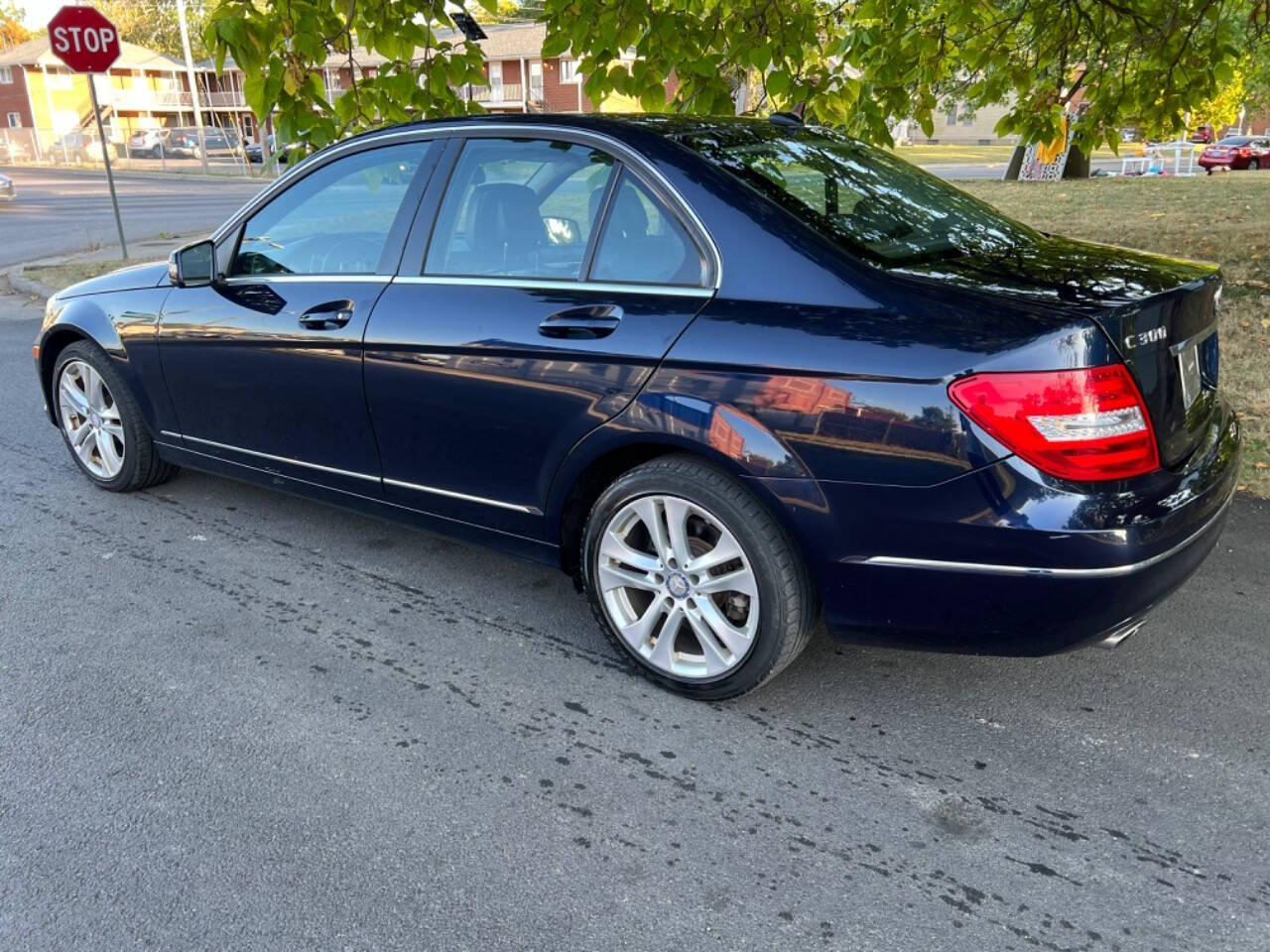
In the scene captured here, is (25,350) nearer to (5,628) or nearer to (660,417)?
(5,628)

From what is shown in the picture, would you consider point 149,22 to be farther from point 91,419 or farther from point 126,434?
point 126,434

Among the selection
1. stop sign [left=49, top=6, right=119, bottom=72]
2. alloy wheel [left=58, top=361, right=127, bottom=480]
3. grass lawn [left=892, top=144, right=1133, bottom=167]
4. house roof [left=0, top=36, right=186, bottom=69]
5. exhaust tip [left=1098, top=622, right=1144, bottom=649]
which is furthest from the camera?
house roof [left=0, top=36, right=186, bottom=69]

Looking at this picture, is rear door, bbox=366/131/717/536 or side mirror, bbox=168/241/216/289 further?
side mirror, bbox=168/241/216/289

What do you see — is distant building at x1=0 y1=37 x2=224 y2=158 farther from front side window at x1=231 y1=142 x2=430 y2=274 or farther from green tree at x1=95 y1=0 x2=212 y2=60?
front side window at x1=231 y1=142 x2=430 y2=274

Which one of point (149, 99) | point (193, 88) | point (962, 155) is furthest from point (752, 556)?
point (149, 99)

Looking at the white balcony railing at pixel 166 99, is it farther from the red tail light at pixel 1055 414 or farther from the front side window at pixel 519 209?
the red tail light at pixel 1055 414

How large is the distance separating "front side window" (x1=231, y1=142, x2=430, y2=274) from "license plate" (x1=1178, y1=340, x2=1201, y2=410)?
2521mm

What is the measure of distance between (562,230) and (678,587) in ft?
3.95

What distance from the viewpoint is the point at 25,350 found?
8.49 meters

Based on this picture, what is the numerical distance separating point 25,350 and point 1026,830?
853 cm

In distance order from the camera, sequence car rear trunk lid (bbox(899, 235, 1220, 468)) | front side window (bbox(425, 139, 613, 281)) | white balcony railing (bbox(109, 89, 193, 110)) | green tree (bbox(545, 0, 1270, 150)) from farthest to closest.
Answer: white balcony railing (bbox(109, 89, 193, 110)) → green tree (bbox(545, 0, 1270, 150)) → front side window (bbox(425, 139, 613, 281)) → car rear trunk lid (bbox(899, 235, 1220, 468))

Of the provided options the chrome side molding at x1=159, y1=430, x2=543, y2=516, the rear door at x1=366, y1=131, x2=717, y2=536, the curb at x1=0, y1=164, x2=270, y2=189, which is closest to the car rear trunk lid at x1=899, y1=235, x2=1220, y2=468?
the rear door at x1=366, y1=131, x2=717, y2=536

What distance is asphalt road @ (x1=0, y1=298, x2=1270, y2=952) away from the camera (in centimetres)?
235

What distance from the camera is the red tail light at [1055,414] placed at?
Result: 8.30 feet
